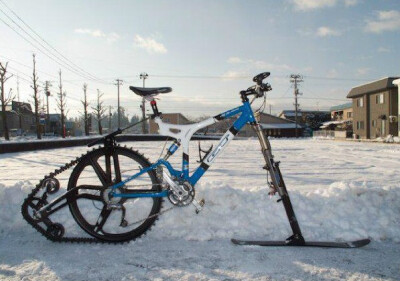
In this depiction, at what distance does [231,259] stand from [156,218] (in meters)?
1.00

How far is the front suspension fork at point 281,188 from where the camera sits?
311cm

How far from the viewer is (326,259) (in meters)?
2.80

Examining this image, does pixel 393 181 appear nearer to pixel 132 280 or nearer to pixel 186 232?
pixel 186 232

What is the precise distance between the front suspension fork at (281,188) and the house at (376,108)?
42053 millimetres

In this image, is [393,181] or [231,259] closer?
[231,259]

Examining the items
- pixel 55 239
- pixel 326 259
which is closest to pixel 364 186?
pixel 326 259

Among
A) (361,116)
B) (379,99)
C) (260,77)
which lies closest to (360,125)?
(361,116)

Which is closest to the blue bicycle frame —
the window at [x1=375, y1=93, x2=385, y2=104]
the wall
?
the window at [x1=375, y1=93, x2=385, y2=104]

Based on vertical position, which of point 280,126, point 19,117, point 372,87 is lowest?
point 280,126

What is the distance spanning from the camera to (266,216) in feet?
12.0

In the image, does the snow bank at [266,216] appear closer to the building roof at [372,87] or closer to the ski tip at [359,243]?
the ski tip at [359,243]

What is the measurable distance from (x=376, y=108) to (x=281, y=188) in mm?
46930

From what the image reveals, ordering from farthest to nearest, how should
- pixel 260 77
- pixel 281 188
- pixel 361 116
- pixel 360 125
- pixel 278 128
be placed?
pixel 278 128 < pixel 360 125 < pixel 361 116 < pixel 260 77 < pixel 281 188

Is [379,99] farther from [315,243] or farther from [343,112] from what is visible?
[315,243]
